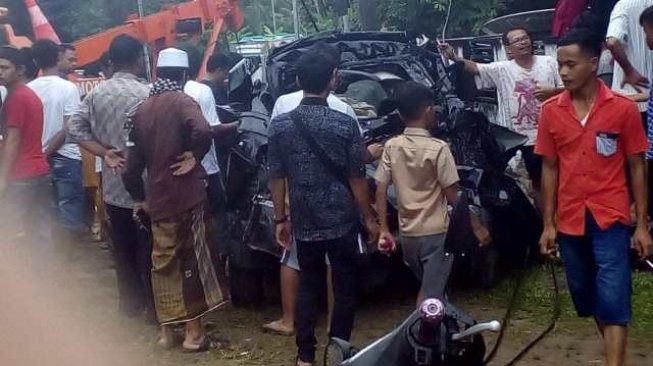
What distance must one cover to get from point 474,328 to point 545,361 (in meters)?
2.70

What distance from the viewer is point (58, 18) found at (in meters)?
20.5

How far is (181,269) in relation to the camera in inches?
251

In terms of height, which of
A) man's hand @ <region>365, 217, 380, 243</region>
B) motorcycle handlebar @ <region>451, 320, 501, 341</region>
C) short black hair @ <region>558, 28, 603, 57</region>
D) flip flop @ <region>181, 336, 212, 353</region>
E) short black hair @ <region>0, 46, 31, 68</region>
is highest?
short black hair @ <region>558, 28, 603, 57</region>

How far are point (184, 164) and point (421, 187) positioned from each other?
1.47 metres

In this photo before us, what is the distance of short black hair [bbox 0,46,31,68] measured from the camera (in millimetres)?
7695

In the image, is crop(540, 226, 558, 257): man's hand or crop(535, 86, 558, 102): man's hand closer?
crop(540, 226, 558, 257): man's hand

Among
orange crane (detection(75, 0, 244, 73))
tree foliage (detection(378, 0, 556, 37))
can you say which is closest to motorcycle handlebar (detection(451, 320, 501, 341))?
tree foliage (detection(378, 0, 556, 37))

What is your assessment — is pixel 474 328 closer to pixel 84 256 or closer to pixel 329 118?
pixel 329 118

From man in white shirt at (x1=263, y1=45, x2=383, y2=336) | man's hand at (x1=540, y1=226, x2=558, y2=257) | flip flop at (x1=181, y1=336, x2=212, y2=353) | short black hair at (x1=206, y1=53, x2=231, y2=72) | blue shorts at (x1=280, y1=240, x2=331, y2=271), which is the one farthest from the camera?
short black hair at (x1=206, y1=53, x2=231, y2=72)

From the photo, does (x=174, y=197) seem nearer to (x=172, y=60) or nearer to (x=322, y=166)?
(x=172, y=60)

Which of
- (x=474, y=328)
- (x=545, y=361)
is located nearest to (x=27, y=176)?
(x=545, y=361)

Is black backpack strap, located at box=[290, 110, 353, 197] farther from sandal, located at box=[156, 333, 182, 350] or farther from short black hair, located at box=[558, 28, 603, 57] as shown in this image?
sandal, located at box=[156, 333, 182, 350]

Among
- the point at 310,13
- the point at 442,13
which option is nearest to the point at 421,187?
the point at 310,13

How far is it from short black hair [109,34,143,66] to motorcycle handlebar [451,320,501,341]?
3837 millimetres
